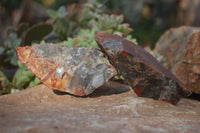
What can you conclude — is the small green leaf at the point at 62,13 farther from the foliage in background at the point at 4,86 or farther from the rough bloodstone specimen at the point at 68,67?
the rough bloodstone specimen at the point at 68,67

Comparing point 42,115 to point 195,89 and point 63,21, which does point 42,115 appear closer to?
point 195,89

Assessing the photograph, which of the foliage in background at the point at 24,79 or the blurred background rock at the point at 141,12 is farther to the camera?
the blurred background rock at the point at 141,12

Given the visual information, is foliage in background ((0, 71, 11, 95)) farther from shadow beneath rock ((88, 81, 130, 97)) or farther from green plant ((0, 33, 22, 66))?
shadow beneath rock ((88, 81, 130, 97))

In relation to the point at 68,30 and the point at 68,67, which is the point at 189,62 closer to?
the point at 68,67

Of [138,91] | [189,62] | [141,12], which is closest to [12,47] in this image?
[138,91]

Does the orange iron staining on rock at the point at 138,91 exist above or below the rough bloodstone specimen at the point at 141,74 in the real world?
below

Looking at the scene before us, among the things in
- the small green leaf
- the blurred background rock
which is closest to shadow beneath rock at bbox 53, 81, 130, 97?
the small green leaf

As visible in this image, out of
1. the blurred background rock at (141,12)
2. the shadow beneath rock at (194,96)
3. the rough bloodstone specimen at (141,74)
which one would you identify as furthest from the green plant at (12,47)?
the blurred background rock at (141,12)
